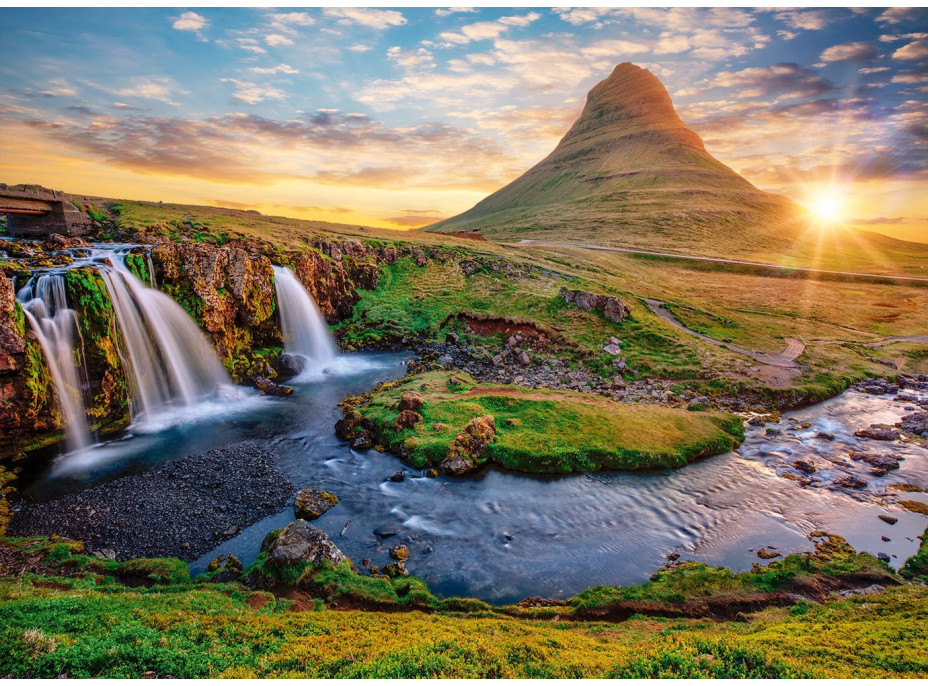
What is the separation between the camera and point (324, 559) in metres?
16.8

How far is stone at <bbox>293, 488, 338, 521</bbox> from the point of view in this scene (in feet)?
69.2

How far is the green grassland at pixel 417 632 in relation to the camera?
1037 cm

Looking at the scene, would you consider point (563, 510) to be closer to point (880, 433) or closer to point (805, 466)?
point (805, 466)

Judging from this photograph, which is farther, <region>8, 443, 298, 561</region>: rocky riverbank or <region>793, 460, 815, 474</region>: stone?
<region>793, 460, 815, 474</region>: stone

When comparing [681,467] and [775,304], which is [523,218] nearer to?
[775,304]

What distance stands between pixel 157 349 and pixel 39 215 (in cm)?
2093

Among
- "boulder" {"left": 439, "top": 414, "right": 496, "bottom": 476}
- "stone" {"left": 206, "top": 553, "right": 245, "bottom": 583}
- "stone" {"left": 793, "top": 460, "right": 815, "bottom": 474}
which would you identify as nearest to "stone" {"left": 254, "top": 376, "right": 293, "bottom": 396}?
"boulder" {"left": 439, "top": 414, "right": 496, "bottom": 476}

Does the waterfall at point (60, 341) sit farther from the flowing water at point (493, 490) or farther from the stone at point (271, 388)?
the stone at point (271, 388)

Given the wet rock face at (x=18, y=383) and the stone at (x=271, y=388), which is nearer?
the wet rock face at (x=18, y=383)

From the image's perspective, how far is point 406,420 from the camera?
2902 cm

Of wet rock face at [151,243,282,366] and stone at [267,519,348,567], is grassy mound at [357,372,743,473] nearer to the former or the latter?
stone at [267,519,348,567]

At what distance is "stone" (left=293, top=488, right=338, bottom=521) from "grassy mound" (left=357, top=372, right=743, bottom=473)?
5.52 m

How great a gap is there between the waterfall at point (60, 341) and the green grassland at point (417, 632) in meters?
13.1

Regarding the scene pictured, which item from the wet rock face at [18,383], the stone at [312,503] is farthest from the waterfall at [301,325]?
the stone at [312,503]
